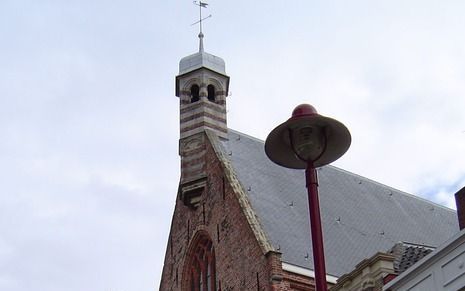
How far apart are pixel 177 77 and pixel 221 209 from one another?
5879 mm

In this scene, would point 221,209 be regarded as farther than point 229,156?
No

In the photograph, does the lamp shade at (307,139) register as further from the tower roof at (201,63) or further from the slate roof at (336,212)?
the tower roof at (201,63)

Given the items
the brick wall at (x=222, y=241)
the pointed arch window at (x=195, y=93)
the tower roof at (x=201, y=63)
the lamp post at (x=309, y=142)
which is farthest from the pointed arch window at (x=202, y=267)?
the lamp post at (x=309, y=142)

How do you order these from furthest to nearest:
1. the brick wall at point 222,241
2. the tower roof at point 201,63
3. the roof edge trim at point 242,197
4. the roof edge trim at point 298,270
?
the tower roof at point 201,63, the roof edge trim at point 242,197, the brick wall at point 222,241, the roof edge trim at point 298,270

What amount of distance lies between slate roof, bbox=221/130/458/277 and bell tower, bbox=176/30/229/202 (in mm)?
800

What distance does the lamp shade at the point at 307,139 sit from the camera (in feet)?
30.7

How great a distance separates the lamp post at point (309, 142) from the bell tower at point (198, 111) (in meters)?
17.9

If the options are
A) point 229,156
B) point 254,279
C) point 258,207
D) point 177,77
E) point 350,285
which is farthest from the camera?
point 177,77

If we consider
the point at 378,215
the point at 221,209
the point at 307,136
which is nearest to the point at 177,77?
the point at 221,209

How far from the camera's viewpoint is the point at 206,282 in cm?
2648

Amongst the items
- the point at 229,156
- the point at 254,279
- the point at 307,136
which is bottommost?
the point at 307,136

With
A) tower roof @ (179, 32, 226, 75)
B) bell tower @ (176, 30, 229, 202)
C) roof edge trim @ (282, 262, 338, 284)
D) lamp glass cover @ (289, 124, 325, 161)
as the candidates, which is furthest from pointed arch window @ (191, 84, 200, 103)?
lamp glass cover @ (289, 124, 325, 161)

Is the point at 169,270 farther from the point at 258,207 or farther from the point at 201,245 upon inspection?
the point at 258,207

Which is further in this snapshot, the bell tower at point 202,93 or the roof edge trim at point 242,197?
the bell tower at point 202,93
